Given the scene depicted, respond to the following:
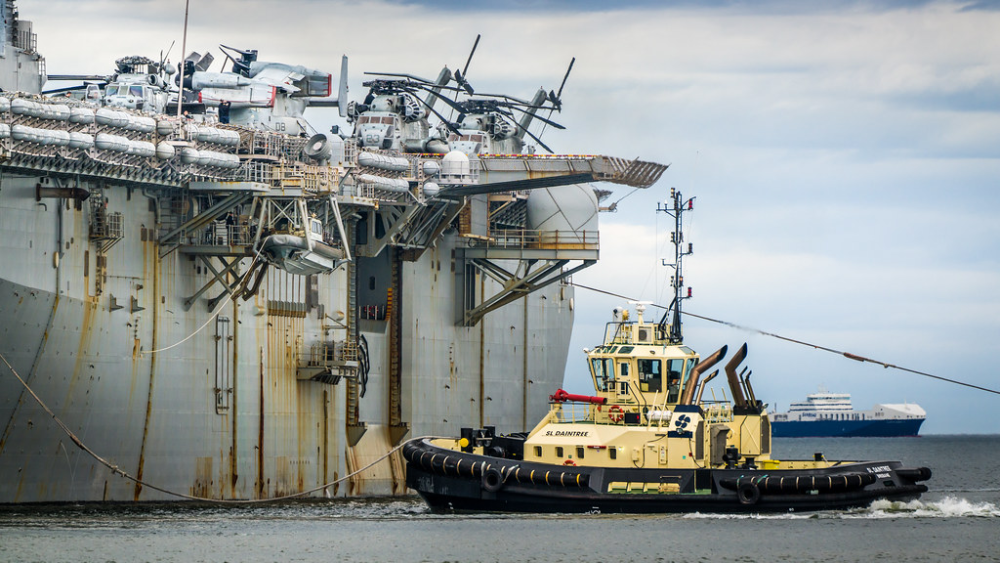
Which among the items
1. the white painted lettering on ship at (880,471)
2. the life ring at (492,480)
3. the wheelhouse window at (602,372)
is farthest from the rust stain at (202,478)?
the white painted lettering on ship at (880,471)

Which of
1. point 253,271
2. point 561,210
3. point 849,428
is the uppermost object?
point 561,210

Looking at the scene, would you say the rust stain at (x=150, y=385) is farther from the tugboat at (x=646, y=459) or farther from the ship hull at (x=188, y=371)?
the tugboat at (x=646, y=459)

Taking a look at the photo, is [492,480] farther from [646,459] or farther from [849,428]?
[849,428]

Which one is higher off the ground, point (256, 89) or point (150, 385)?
point (256, 89)

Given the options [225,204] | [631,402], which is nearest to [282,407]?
[225,204]

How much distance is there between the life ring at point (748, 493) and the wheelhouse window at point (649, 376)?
13.1ft

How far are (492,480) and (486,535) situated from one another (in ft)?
9.38

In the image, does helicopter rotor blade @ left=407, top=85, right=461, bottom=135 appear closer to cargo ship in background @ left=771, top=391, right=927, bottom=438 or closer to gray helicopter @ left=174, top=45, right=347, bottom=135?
gray helicopter @ left=174, top=45, right=347, bottom=135

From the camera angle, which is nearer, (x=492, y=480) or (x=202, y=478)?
(x=492, y=480)

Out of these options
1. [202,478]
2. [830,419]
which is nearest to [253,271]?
A: [202,478]

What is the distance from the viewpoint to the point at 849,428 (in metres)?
190

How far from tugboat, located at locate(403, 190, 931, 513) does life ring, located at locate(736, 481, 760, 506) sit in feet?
0.08

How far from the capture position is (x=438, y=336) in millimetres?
58812

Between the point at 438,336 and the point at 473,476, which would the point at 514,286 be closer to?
the point at 438,336
